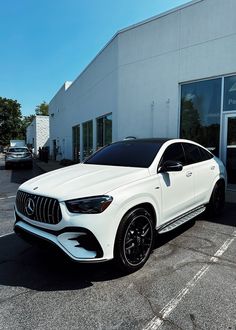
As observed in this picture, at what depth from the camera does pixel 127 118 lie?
12.2 metres

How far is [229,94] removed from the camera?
30.2 feet

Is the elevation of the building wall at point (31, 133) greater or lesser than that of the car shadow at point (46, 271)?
greater

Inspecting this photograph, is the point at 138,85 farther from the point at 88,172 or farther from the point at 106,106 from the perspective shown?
the point at 88,172

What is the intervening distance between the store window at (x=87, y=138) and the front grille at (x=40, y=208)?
13646mm

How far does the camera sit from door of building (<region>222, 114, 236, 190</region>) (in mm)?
9102

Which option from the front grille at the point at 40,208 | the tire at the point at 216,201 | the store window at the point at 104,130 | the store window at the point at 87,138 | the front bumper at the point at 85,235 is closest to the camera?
the front bumper at the point at 85,235

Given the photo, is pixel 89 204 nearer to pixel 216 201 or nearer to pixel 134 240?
pixel 134 240

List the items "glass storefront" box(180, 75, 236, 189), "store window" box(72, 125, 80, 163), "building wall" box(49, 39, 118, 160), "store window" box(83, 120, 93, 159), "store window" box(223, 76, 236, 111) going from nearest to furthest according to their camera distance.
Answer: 1. "store window" box(223, 76, 236, 111)
2. "glass storefront" box(180, 75, 236, 189)
3. "building wall" box(49, 39, 118, 160)
4. "store window" box(83, 120, 93, 159)
5. "store window" box(72, 125, 80, 163)

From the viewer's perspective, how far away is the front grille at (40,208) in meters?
3.31

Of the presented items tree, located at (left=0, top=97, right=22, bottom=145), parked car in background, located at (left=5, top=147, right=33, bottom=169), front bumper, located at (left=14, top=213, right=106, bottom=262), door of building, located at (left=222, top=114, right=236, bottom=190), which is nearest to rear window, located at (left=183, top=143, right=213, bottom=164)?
front bumper, located at (left=14, top=213, right=106, bottom=262)

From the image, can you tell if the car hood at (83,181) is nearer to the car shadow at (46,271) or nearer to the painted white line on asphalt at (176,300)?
the car shadow at (46,271)

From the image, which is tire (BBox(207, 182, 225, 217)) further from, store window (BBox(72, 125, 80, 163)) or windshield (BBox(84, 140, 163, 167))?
store window (BBox(72, 125, 80, 163))

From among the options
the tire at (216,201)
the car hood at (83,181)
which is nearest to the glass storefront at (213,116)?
the tire at (216,201)

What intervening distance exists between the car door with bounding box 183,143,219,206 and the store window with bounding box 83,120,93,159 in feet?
39.9
